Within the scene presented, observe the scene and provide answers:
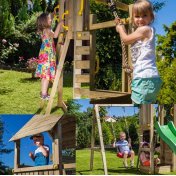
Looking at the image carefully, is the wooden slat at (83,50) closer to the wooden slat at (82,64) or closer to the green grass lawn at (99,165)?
the wooden slat at (82,64)

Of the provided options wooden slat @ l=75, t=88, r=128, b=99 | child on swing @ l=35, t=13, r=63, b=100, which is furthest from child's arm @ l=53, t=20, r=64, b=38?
wooden slat @ l=75, t=88, r=128, b=99

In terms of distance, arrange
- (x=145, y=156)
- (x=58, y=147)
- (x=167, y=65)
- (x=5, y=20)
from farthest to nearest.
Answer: (x=167, y=65), (x=5, y=20), (x=145, y=156), (x=58, y=147)

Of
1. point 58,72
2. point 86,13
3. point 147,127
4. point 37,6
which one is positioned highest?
point 37,6

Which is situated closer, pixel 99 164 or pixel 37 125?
pixel 37 125

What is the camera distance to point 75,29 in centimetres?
323

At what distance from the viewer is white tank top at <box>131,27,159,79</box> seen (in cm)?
297

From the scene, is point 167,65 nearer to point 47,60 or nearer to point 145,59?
point 47,60

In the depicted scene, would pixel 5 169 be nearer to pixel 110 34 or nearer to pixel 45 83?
pixel 45 83

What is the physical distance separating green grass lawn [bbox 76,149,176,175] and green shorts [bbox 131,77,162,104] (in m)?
0.50

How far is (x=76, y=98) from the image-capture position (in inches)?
131

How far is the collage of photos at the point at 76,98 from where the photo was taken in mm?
3154

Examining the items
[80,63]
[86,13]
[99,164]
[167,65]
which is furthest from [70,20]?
[167,65]

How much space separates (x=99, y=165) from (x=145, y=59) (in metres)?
0.85

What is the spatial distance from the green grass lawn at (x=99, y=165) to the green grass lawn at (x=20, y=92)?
0.37m
